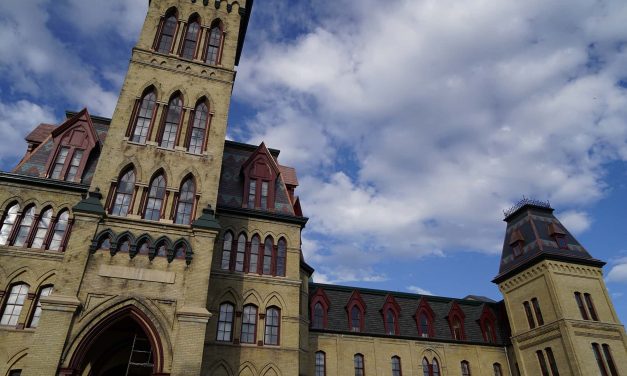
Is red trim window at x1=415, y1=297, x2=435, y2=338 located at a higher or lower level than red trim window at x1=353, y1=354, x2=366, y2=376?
higher

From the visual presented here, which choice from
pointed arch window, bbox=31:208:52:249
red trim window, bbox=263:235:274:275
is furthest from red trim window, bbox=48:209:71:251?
red trim window, bbox=263:235:274:275

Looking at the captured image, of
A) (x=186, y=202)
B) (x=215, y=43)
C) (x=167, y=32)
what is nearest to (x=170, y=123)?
(x=186, y=202)

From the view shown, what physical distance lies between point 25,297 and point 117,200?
5.87 meters

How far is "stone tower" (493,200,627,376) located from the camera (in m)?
25.9

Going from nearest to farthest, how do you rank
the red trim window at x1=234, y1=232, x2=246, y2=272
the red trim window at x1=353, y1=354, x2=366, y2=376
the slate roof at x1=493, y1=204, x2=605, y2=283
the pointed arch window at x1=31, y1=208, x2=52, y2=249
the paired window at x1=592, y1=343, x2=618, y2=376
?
1. the pointed arch window at x1=31, y1=208, x2=52, y2=249
2. the red trim window at x1=234, y1=232, x2=246, y2=272
3. the paired window at x1=592, y1=343, x2=618, y2=376
4. the red trim window at x1=353, y1=354, x2=366, y2=376
5. the slate roof at x1=493, y1=204, x2=605, y2=283

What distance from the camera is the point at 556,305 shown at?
26.7 meters

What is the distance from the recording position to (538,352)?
2781 centimetres

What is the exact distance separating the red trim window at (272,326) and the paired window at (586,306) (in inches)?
790

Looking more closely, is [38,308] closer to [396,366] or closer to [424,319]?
[396,366]

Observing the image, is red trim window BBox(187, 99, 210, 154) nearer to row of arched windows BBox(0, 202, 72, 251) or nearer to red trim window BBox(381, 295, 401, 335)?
row of arched windows BBox(0, 202, 72, 251)

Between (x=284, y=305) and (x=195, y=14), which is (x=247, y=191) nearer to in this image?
(x=284, y=305)

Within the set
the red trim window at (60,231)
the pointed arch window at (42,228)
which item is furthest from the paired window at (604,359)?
the pointed arch window at (42,228)

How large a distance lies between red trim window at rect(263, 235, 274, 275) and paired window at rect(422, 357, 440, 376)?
13.6 m

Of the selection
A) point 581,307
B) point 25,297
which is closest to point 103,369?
point 25,297
